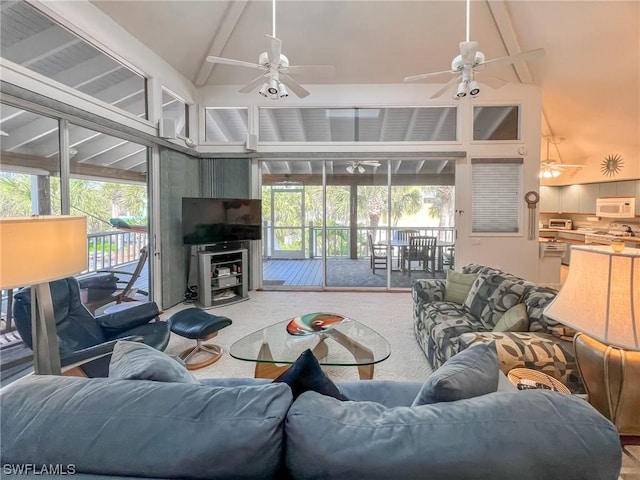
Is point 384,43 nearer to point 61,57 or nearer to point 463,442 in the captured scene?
point 61,57

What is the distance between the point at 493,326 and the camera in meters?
2.59

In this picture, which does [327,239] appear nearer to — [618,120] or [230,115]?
[230,115]

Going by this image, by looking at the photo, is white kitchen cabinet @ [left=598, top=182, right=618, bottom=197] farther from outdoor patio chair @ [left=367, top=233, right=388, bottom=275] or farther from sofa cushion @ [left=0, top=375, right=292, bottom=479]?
sofa cushion @ [left=0, top=375, right=292, bottom=479]

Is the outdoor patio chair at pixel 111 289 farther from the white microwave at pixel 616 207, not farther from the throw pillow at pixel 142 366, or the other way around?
the white microwave at pixel 616 207

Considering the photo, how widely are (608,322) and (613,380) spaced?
1.41 feet

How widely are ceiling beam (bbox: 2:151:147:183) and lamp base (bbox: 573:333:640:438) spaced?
410cm

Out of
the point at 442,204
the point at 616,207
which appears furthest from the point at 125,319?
the point at 616,207

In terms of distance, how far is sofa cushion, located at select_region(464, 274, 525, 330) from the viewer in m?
2.60

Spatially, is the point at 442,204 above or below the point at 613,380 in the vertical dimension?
above

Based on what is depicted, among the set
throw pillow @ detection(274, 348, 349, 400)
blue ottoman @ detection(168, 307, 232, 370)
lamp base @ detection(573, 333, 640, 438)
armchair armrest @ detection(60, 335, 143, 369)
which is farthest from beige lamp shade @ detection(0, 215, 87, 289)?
lamp base @ detection(573, 333, 640, 438)

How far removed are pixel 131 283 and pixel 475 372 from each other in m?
4.24

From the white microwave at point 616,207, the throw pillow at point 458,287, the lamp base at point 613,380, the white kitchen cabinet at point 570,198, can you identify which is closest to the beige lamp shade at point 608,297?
the lamp base at point 613,380

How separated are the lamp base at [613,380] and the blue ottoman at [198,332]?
2.67 metres

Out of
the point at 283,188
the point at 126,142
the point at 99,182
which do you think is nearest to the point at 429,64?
the point at 283,188
